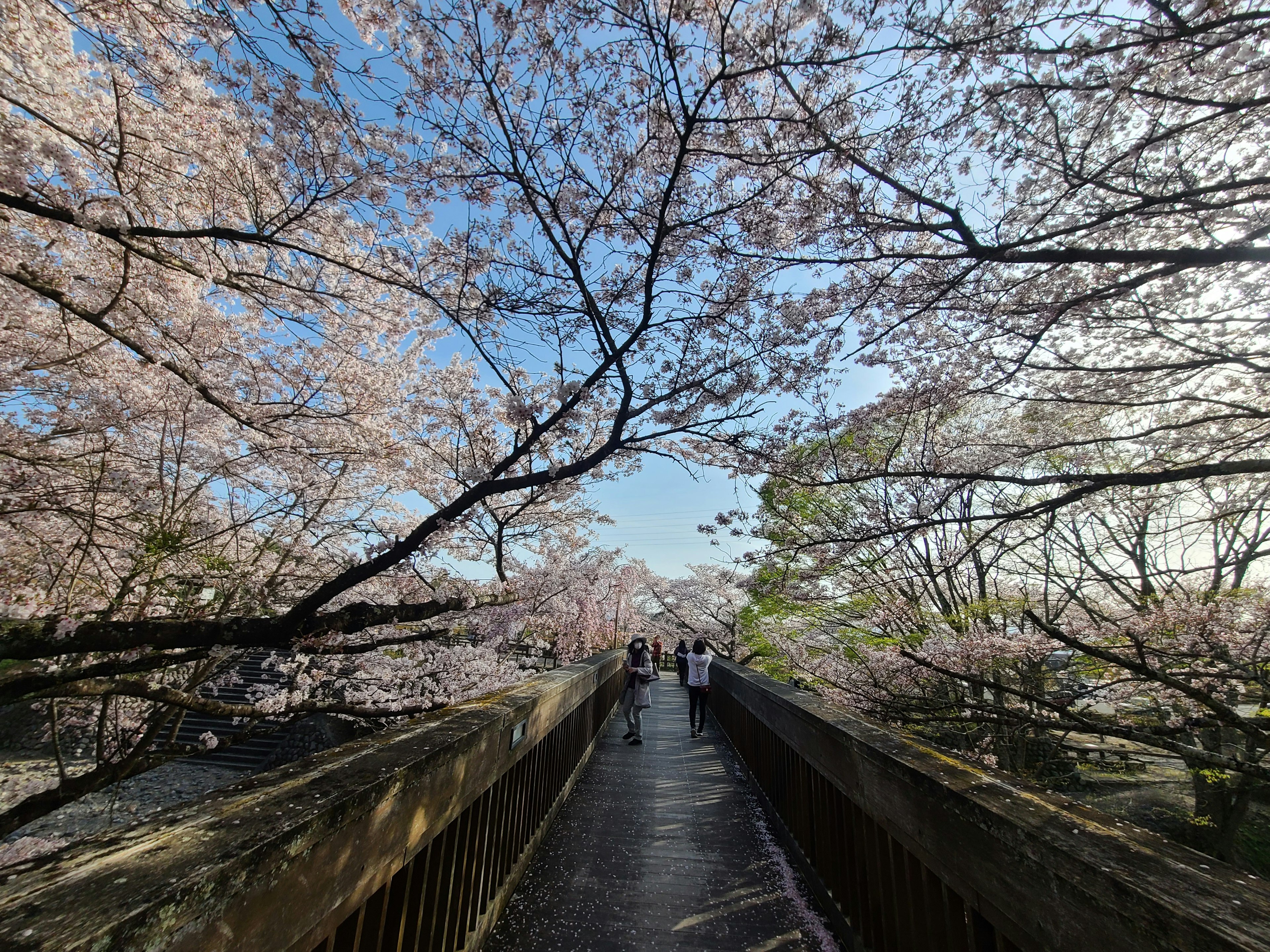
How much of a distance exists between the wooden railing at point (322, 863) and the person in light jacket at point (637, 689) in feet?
14.0

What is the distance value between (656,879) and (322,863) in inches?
101

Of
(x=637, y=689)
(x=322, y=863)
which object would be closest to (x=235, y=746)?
(x=637, y=689)

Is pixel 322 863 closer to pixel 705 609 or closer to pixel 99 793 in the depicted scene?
pixel 99 793

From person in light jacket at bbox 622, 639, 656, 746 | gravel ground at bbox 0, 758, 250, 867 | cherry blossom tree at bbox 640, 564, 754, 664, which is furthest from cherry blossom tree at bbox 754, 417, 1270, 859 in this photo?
gravel ground at bbox 0, 758, 250, 867

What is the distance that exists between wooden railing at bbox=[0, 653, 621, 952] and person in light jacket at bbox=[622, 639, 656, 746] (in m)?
4.26

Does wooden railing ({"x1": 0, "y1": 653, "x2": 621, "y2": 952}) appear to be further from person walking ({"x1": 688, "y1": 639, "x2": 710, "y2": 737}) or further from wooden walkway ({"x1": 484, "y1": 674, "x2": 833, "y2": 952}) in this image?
person walking ({"x1": 688, "y1": 639, "x2": 710, "y2": 737})

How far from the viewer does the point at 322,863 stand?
3.90 ft

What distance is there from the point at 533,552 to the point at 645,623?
21223mm

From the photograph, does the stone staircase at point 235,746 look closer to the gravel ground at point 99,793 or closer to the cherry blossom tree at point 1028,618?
the gravel ground at point 99,793

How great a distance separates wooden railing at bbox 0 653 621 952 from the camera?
0.78 meters

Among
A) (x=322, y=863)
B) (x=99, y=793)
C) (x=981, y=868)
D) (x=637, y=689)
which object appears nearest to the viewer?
(x=322, y=863)

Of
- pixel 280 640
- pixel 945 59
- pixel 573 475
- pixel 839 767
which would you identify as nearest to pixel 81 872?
pixel 839 767

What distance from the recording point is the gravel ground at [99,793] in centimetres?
1028

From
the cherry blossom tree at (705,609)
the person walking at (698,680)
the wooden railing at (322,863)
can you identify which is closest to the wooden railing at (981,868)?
the wooden railing at (322,863)
